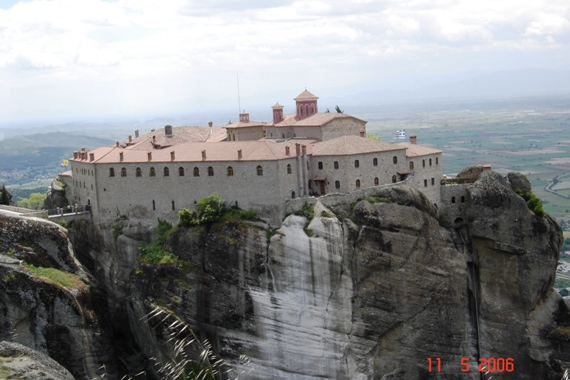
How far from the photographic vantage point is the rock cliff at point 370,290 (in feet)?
216

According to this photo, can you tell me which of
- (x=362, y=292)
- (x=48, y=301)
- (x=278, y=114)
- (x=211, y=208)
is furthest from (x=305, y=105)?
(x=48, y=301)

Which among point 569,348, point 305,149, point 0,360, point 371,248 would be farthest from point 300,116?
point 0,360

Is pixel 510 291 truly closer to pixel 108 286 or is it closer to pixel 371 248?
pixel 371 248

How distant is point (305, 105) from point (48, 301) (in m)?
32.4

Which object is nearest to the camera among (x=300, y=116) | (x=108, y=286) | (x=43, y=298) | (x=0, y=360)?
(x=0, y=360)

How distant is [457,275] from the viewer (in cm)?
6856

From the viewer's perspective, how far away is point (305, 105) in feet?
269

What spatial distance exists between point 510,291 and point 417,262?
9.47 m

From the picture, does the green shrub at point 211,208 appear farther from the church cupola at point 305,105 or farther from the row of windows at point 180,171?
the church cupola at point 305,105

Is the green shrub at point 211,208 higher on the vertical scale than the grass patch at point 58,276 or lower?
higher

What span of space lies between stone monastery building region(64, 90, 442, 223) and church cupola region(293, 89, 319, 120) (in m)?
6.62

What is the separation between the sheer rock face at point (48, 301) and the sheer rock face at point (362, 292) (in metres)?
4.80

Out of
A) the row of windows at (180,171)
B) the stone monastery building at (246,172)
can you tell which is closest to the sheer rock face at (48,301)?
the stone monastery building at (246,172)
